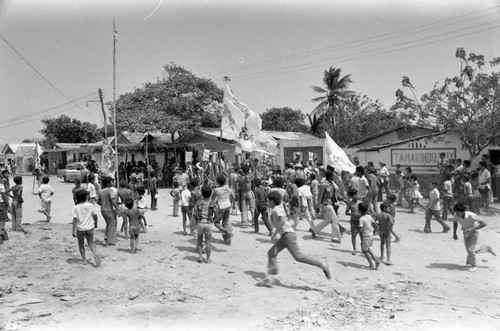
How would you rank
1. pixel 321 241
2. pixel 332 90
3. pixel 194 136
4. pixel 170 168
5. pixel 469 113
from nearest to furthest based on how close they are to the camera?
pixel 321 241 < pixel 469 113 < pixel 170 168 < pixel 194 136 < pixel 332 90

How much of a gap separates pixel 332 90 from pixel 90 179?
3111 centimetres

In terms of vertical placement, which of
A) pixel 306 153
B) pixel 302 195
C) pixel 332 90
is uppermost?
pixel 332 90

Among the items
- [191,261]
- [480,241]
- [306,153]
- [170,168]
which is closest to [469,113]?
[480,241]

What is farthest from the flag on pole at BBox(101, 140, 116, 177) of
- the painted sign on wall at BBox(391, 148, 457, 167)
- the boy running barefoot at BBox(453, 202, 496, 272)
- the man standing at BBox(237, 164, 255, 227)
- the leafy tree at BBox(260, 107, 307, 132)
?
the leafy tree at BBox(260, 107, 307, 132)

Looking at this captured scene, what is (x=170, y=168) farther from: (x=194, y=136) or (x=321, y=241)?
(x=321, y=241)

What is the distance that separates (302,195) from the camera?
9516mm

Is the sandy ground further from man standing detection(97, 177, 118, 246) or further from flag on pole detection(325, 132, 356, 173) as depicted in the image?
flag on pole detection(325, 132, 356, 173)

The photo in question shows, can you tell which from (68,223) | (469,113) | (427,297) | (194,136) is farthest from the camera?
(194,136)

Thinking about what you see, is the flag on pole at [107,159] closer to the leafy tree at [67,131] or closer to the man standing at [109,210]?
the man standing at [109,210]

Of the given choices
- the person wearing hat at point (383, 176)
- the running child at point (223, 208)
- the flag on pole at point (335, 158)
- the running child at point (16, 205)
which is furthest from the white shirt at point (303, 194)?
the running child at point (16, 205)

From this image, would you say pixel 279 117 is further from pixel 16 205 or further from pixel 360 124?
pixel 16 205

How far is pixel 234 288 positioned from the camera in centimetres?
645

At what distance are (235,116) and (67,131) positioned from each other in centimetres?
4214

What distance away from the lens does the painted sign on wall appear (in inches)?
705
